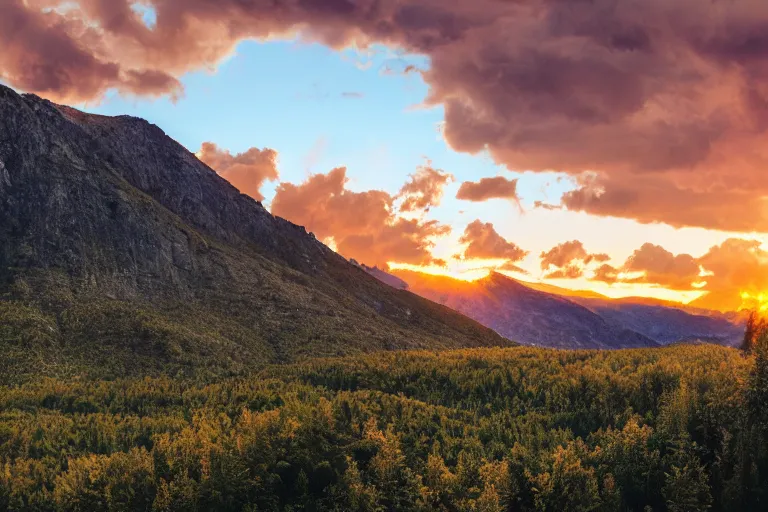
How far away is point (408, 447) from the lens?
178 feet

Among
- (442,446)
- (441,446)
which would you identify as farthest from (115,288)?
(442,446)

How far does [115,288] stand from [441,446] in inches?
4630

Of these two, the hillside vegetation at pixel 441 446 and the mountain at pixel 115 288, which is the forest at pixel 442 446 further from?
the mountain at pixel 115 288

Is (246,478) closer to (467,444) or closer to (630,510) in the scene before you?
(467,444)

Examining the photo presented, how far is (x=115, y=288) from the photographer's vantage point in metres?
142

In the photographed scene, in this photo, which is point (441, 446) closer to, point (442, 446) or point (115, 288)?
point (442, 446)

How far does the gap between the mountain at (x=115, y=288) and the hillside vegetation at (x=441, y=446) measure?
115ft

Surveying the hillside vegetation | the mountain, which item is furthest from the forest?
the mountain

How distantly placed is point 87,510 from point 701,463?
167ft

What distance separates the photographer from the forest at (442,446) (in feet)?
137

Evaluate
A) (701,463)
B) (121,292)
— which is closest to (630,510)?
(701,463)

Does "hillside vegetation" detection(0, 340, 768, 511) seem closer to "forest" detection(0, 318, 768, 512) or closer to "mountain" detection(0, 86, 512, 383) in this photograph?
"forest" detection(0, 318, 768, 512)

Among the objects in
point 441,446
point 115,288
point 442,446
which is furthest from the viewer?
point 115,288

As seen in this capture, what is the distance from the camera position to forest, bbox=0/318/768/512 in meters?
41.9
